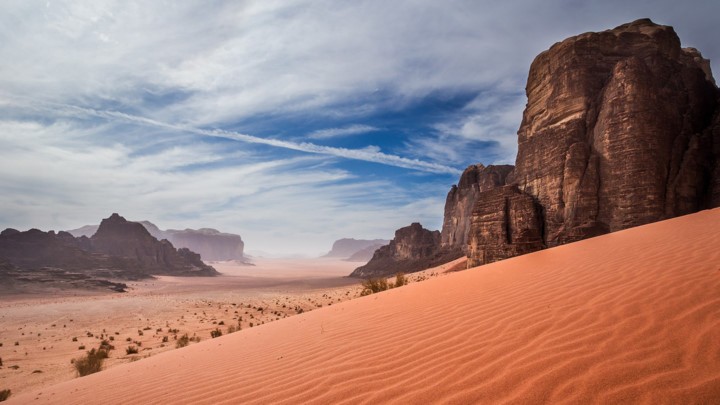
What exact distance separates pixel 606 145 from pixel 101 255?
2864 inches

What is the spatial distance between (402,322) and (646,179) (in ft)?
58.6

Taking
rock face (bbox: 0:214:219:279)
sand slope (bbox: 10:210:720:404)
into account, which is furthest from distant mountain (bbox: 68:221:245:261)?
sand slope (bbox: 10:210:720:404)

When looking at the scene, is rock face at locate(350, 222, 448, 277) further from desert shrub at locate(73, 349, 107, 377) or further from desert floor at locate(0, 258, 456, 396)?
desert shrub at locate(73, 349, 107, 377)

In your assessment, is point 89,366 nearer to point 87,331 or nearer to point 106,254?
point 87,331

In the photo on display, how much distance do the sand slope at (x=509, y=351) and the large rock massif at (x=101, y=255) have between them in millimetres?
52411

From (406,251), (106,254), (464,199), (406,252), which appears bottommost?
(406,252)

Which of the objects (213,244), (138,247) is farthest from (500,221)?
(213,244)

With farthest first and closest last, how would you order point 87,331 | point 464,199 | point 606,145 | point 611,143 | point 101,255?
point 101,255 → point 464,199 → point 606,145 → point 611,143 → point 87,331

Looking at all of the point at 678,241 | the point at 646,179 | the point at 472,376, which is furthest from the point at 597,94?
the point at 472,376

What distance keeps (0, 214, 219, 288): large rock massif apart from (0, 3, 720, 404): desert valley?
2615 cm

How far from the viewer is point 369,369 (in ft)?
11.0

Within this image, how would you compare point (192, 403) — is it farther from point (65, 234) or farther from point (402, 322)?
point (65, 234)

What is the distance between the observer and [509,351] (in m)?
3.06

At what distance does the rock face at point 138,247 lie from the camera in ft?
225
